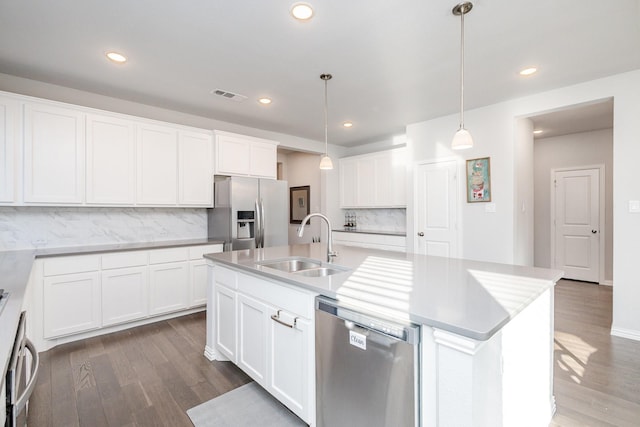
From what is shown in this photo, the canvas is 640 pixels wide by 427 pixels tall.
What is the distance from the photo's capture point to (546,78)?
301 centimetres

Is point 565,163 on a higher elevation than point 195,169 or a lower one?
higher

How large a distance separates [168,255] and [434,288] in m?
3.01

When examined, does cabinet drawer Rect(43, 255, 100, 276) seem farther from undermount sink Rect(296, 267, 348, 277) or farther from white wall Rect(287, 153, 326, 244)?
white wall Rect(287, 153, 326, 244)

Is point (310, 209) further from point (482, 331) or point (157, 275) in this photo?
point (482, 331)

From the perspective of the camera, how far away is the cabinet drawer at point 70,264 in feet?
8.77

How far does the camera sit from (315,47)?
93.8 inches

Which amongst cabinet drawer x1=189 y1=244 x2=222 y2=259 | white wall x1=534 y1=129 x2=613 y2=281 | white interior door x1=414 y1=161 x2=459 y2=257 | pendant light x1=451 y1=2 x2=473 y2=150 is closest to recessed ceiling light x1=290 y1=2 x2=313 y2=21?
pendant light x1=451 y1=2 x2=473 y2=150

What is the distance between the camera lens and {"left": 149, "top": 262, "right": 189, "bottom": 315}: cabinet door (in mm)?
3275

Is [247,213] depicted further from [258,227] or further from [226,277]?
[226,277]

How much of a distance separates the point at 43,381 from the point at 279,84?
10.4 feet

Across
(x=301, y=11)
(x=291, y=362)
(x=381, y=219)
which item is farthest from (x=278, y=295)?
(x=381, y=219)

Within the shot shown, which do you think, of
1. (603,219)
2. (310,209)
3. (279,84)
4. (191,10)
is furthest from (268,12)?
(603,219)

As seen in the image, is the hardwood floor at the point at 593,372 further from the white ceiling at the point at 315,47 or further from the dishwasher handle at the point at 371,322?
the white ceiling at the point at 315,47

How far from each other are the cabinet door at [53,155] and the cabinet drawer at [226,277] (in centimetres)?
180
